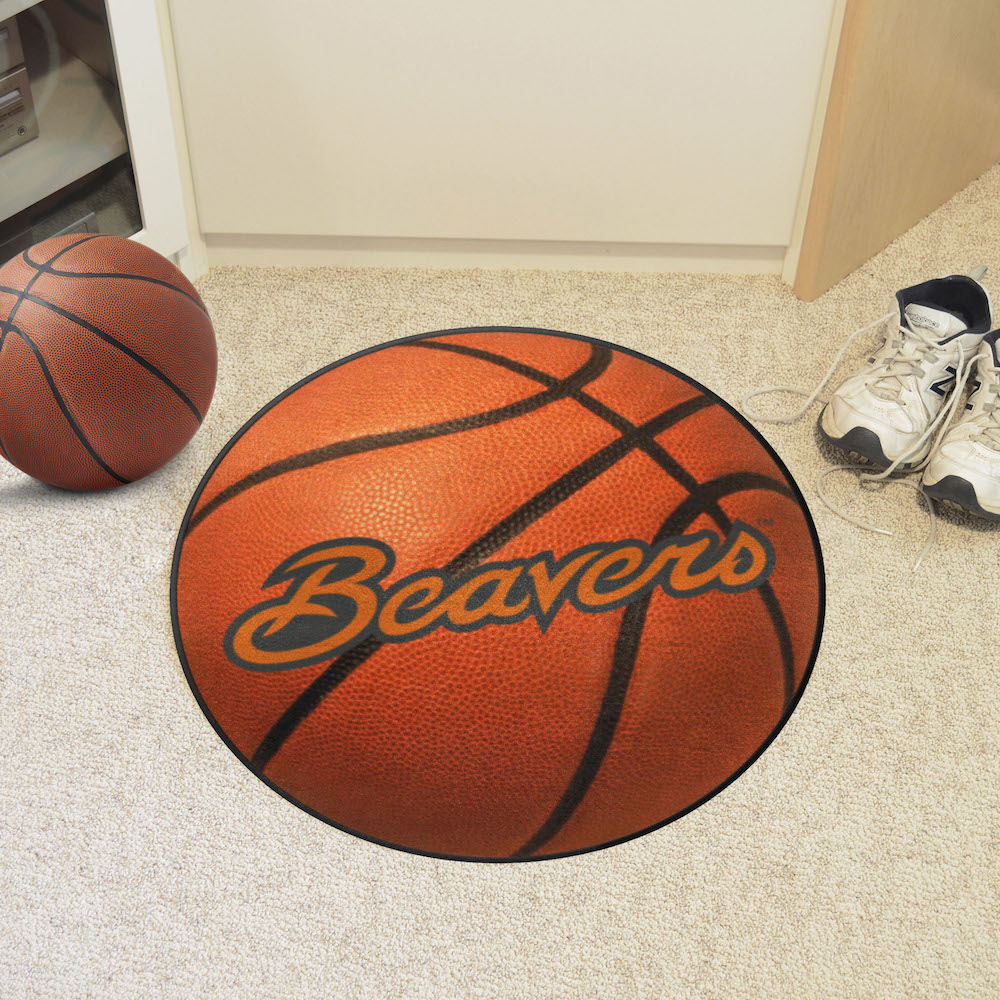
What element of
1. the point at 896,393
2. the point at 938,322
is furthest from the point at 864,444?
the point at 938,322

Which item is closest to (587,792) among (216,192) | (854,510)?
(854,510)

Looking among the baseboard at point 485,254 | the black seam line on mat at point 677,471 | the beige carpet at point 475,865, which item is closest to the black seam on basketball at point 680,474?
the black seam line on mat at point 677,471

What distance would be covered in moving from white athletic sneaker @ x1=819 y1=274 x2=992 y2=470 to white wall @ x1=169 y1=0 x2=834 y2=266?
391 millimetres

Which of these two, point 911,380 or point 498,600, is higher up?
point 498,600

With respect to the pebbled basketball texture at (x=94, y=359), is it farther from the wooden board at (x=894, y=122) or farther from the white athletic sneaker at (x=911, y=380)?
the wooden board at (x=894, y=122)

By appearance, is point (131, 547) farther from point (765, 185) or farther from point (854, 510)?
point (765, 185)

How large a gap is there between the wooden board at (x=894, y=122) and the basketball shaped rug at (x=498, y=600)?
3.13 ft

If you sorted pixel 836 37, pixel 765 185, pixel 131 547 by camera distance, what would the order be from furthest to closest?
pixel 765 185
pixel 836 37
pixel 131 547

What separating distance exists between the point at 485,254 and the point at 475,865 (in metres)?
1.27

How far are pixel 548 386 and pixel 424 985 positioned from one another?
2.16ft

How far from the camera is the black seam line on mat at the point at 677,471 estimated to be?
3.63 ft

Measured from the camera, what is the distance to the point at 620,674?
104 cm

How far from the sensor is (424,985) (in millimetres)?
1186

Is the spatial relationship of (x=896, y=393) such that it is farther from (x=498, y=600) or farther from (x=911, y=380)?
(x=498, y=600)
